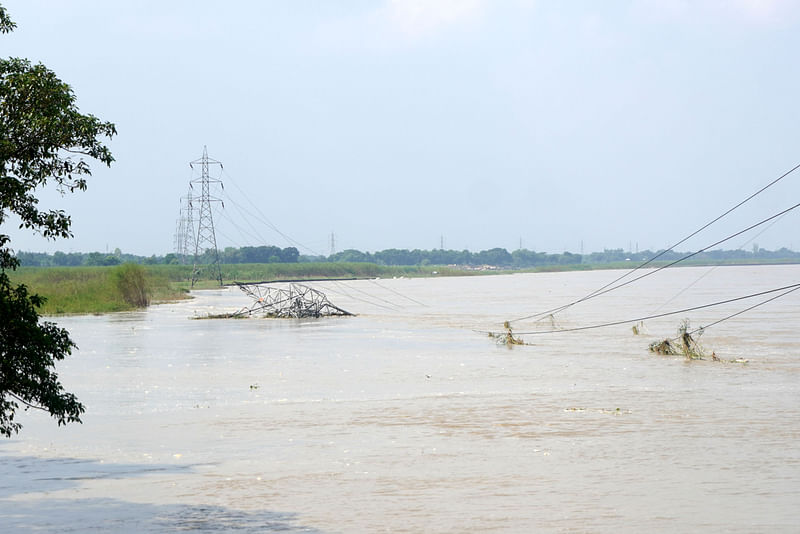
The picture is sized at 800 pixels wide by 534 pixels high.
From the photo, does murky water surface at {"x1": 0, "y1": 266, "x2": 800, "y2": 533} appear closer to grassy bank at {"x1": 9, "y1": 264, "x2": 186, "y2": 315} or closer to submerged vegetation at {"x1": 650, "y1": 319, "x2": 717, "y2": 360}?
submerged vegetation at {"x1": 650, "y1": 319, "x2": 717, "y2": 360}

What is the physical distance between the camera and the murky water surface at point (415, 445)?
12.8 metres

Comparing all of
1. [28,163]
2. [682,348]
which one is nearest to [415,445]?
[28,163]

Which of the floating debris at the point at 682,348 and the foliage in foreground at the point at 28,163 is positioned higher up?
the foliage in foreground at the point at 28,163

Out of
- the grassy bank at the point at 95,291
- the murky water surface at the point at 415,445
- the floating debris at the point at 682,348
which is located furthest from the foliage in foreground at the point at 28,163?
the grassy bank at the point at 95,291

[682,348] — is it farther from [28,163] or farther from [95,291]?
[95,291]

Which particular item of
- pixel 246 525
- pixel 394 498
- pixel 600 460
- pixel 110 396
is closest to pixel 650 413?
pixel 600 460

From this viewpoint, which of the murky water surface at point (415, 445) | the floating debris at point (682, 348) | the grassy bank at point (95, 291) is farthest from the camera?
the grassy bank at point (95, 291)

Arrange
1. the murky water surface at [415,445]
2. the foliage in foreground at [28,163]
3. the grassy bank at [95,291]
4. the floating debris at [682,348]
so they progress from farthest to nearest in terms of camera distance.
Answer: the grassy bank at [95,291] → the floating debris at [682,348] → the murky water surface at [415,445] → the foliage in foreground at [28,163]

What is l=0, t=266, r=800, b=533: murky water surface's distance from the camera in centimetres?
1283

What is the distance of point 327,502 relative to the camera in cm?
1355

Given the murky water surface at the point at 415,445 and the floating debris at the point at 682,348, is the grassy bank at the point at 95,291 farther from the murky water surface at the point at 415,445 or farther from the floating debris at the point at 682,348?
the floating debris at the point at 682,348

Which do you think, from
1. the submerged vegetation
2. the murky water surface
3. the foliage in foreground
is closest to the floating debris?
the submerged vegetation

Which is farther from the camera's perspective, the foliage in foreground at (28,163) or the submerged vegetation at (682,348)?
the submerged vegetation at (682,348)

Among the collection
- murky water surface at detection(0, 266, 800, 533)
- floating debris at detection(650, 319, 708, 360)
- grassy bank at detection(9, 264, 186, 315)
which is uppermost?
grassy bank at detection(9, 264, 186, 315)
